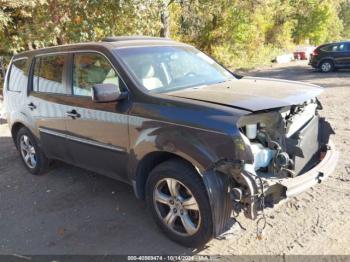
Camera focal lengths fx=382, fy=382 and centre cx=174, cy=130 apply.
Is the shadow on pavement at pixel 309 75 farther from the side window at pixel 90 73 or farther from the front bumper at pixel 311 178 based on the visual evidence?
the side window at pixel 90 73

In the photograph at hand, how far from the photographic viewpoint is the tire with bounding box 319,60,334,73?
58.5 ft

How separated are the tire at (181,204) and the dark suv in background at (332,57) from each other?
16.2 meters

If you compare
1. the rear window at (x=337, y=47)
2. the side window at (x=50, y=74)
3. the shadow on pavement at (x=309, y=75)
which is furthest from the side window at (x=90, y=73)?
the rear window at (x=337, y=47)

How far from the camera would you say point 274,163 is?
332 cm

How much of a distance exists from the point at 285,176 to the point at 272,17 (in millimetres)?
26714

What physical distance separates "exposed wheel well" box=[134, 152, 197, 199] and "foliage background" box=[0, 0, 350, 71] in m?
9.25

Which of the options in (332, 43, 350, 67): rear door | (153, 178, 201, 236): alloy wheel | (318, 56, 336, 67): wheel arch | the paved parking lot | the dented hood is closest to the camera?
the dented hood

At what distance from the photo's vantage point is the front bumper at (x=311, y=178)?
320cm

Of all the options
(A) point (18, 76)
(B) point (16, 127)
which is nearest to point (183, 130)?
(A) point (18, 76)

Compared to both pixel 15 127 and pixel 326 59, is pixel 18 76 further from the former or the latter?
pixel 326 59

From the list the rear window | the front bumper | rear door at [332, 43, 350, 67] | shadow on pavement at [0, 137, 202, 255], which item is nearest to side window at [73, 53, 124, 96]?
shadow on pavement at [0, 137, 202, 255]

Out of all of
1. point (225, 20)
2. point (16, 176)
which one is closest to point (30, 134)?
point (16, 176)

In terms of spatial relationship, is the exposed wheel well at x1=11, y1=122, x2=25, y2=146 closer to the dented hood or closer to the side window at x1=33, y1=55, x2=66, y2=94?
the side window at x1=33, y1=55, x2=66, y2=94

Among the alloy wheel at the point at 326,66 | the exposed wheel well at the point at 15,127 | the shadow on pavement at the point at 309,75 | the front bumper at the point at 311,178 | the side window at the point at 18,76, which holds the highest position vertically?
the side window at the point at 18,76
